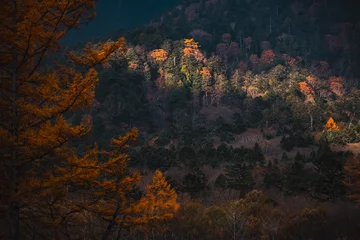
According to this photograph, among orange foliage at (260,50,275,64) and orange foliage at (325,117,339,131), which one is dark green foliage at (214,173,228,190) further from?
orange foliage at (260,50,275,64)

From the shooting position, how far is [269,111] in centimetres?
7550

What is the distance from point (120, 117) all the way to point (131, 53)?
2377 cm

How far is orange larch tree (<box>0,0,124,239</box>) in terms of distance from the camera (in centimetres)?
707

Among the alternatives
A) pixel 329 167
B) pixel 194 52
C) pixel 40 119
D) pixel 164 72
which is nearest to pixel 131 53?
pixel 164 72

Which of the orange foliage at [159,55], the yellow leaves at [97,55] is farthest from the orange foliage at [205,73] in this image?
the yellow leaves at [97,55]

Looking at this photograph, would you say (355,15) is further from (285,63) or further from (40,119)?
(40,119)

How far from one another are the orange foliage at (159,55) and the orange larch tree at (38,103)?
298 feet

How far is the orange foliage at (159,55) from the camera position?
322 feet

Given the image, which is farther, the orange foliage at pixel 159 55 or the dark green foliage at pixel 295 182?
the orange foliage at pixel 159 55

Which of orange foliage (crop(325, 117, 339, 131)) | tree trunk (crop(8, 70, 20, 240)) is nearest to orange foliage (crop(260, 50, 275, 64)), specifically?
orange foliage (crop(325, 117, 339, 131))

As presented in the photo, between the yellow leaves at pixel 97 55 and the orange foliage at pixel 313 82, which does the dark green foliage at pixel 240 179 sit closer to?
the yellow leaves at pixel 97 55

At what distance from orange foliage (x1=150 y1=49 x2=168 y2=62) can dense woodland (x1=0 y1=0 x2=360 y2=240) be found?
0.50 metres

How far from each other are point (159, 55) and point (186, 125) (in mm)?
31764

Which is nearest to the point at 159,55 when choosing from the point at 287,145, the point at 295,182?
the point at 287,145
